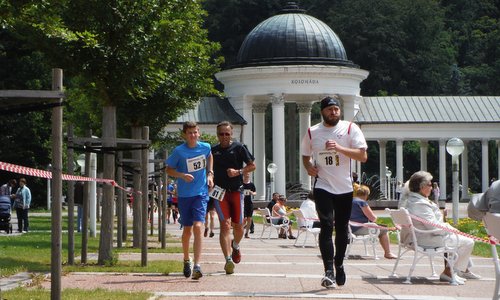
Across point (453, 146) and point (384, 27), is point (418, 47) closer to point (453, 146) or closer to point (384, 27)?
point (384, 27)

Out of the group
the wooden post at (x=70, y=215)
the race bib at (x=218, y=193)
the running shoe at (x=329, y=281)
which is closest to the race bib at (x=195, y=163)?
the race bib at (x=218, y=193)

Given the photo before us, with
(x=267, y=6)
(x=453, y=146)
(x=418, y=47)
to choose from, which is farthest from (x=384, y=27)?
(x=453, y=146)

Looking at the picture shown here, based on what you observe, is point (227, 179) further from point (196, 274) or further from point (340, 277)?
point (340, 277)

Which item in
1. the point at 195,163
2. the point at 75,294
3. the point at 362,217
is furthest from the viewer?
the point at 362,217

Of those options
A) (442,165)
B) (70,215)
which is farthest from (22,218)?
(442,165)

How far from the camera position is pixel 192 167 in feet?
45.2

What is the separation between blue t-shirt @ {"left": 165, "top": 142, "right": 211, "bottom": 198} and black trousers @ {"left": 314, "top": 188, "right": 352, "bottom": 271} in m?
1.88

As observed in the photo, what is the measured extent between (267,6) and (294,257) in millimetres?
79489

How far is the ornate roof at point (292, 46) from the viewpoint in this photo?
6838 cm

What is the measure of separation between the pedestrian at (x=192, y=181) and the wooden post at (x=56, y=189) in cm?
366

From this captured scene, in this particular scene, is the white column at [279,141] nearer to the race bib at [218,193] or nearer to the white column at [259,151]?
the white column at [259,151]

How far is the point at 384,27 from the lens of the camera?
303 feet

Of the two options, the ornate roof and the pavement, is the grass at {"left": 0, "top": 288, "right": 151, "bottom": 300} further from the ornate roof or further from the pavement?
the ornate roof

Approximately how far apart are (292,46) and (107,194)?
5335 cm
